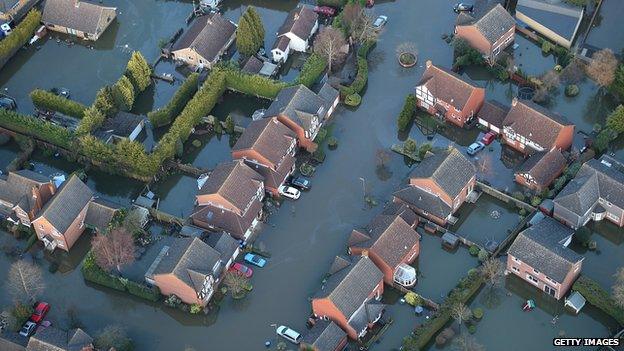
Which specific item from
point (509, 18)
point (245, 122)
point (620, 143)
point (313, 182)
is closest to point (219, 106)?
point (245, 122)

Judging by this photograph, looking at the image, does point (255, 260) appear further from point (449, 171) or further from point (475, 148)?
point (475, 148)

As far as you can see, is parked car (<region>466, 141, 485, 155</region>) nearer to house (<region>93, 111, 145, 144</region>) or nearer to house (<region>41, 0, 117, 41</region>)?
house (<region>93, 111, 145, 144</region>)

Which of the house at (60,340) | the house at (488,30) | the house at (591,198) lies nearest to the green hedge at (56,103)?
the house at (60,340)

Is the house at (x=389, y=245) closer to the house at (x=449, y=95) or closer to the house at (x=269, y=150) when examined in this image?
the house at (x=269, y=150)

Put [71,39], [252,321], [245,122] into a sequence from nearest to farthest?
1. [252,321]
2. [245,122]
3. [71,39]

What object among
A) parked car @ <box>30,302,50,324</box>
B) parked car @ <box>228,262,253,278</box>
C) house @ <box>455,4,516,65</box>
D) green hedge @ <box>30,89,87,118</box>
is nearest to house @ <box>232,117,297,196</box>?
parked car @ <box>228,262,253,278</box>

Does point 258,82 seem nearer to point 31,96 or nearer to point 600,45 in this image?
point 31,96
